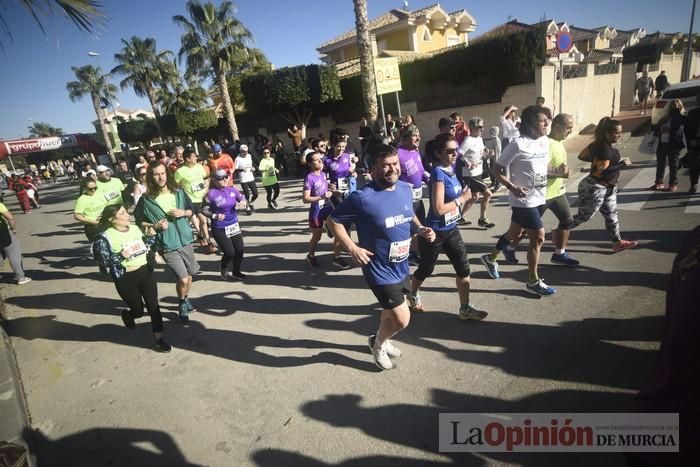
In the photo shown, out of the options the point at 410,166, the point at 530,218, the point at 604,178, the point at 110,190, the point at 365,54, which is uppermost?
the point at 365,54

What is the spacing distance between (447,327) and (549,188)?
2.33 meters

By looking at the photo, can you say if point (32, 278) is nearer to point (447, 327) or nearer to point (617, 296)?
point (447, 327)

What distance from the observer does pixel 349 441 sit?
9.15 feet

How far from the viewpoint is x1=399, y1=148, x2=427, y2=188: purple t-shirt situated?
555 cm

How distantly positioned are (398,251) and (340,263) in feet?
10.2

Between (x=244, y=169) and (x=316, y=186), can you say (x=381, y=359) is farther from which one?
(x=244, y=169)

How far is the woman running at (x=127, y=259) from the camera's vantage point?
401 centimetres

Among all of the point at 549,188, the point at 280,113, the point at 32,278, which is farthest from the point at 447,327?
the point at 280,113

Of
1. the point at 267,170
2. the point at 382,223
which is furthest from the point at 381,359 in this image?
the point at 267,170

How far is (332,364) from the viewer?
3732 mm

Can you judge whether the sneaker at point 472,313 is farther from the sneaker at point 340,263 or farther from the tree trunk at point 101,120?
the tree trunk at point 101,120

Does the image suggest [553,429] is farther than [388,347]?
No

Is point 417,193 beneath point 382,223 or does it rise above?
beneath

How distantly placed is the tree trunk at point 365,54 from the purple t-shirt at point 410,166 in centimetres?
807
